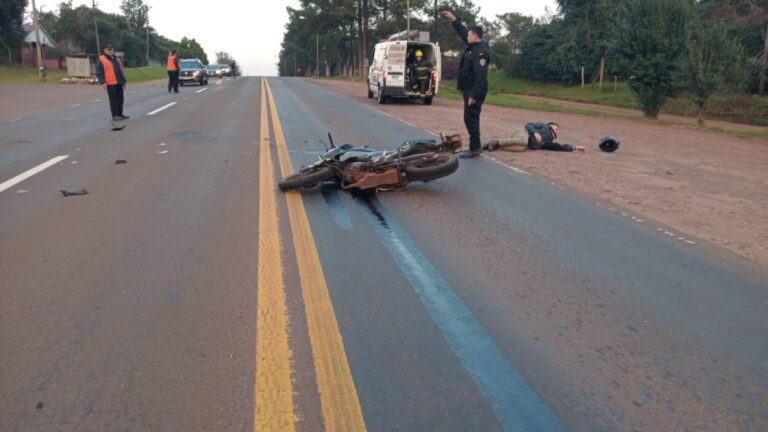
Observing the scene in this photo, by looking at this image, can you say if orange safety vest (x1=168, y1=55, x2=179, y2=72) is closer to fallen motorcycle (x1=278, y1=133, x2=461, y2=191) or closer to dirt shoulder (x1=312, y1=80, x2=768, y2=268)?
dirt shoulder (x1=312, y1=80, x2=768, y2=268)

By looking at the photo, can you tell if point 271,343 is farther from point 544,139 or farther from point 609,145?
point 609,145

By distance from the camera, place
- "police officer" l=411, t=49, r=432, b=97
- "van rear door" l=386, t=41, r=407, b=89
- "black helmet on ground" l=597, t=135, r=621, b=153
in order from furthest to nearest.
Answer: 1. "police officer" l=411, t=49, r=432, b=97
2. "van rear door" l=386, t=41, r=407, b=89
3. "black helmet on ground" l=597, t=135, r=621, b=153

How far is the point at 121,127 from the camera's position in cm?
1456

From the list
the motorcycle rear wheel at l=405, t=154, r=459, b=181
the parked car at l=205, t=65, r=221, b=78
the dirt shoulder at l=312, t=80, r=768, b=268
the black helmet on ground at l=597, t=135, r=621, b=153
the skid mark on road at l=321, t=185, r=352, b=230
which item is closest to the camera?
the skid mark on road at l=321, t=185, r=352, b=230

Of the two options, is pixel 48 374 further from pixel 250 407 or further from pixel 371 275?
pixel 371 275

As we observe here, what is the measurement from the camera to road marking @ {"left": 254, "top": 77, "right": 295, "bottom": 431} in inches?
115

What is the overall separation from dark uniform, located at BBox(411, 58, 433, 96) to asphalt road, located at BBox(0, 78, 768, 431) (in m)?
18.1

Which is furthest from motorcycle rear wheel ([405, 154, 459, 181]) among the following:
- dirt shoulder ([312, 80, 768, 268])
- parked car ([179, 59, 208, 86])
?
parked car ([179, 59, 208, 86])

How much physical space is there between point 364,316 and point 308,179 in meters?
3.72

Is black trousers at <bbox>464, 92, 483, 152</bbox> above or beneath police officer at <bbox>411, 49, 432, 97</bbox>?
beneath

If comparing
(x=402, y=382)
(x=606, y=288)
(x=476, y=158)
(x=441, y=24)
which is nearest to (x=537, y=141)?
(x=476, y=158)

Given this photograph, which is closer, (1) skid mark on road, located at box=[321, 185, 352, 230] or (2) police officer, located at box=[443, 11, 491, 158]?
(1) skid mark on road, located at box=[321, 185, 352, 230]

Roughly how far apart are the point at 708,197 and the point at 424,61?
18.1m

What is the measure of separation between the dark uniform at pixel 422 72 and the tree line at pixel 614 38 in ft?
22.6
